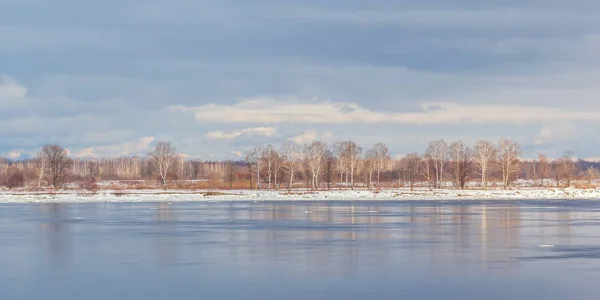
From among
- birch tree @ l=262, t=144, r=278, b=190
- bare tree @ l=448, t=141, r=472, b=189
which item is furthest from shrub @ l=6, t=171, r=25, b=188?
bare tree @ l=448, t=141, r=472, b=189

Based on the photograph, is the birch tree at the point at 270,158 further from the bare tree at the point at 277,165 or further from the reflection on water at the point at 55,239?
the reflection on water at the point at 55,239

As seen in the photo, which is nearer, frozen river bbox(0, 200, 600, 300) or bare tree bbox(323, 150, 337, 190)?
frozen river bbox(0, 200, 600, 300)

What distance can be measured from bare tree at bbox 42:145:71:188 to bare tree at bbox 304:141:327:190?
31.9m

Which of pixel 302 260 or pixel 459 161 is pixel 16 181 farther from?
pixel 302 260

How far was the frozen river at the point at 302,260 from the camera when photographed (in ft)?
41.5

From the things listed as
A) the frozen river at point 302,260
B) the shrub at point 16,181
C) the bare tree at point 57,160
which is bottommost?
the frozen river at point 302,260

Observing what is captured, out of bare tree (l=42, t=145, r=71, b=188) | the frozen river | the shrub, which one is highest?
bare tree (l=42, t=145, r=71, b=188)

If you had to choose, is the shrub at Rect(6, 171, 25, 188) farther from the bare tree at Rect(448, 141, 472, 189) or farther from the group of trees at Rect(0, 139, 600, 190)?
the bare tree at Rect(448, 141, 472, 189)

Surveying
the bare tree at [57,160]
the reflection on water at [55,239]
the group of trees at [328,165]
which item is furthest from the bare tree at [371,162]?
the reflection on water at [55,239]

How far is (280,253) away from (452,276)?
5.18 m

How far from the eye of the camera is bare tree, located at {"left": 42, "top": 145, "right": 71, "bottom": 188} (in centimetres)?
9568

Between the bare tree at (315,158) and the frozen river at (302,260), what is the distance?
58.6 metres

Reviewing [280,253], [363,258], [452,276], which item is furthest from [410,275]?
[280,253]

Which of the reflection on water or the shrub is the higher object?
the shrub
